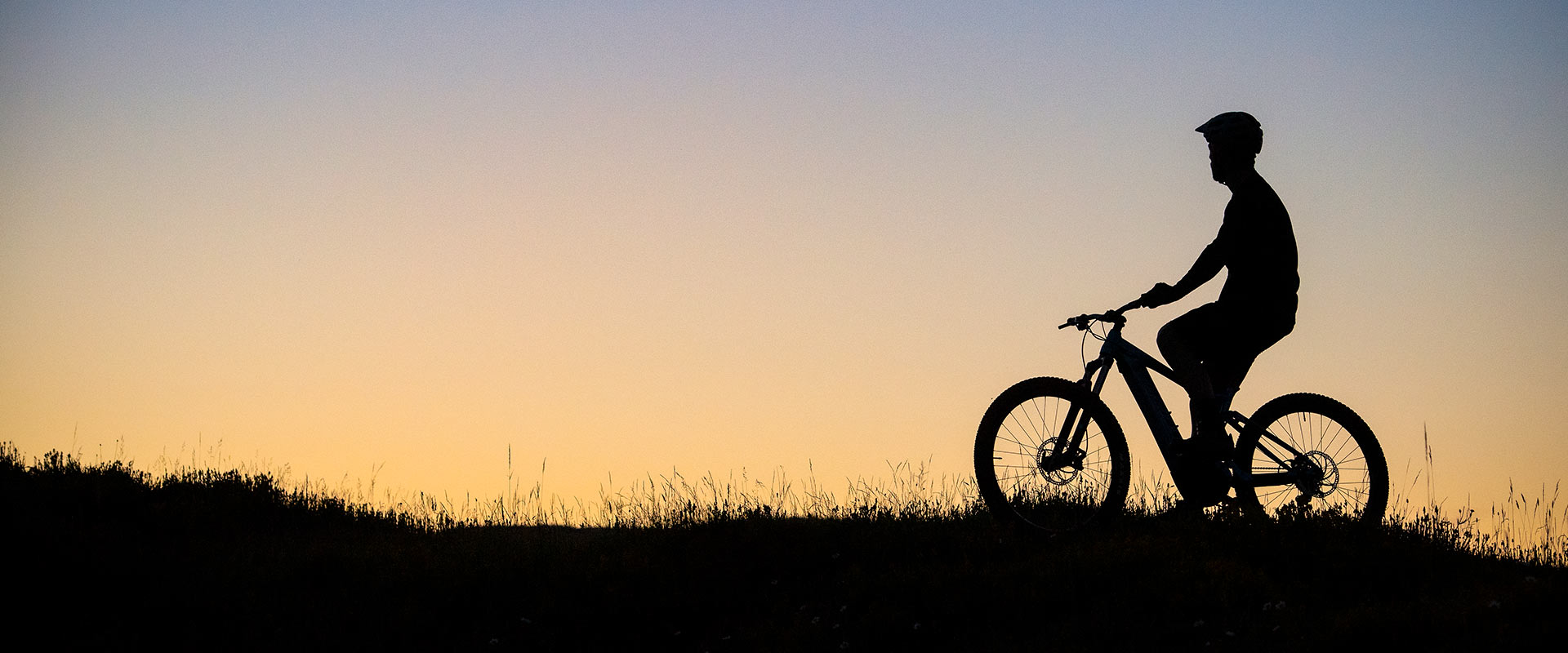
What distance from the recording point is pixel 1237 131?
26.3ft

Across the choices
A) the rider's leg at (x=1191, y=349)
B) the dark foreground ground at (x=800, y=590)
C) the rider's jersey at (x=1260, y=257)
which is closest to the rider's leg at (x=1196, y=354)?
the rider's leg at (x=1191, y=349)

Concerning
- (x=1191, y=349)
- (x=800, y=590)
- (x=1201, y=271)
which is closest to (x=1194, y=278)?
(x=1201, y=271)

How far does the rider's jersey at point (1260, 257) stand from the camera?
7836 mm

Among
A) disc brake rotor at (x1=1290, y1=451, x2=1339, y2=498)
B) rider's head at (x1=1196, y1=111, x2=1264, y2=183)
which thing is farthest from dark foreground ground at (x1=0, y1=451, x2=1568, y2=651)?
rider's head at (x1=1196, y1=111, x2=1264, y2=183)

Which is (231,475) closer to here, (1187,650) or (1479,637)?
(1187,650)

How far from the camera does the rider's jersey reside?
25.7ft

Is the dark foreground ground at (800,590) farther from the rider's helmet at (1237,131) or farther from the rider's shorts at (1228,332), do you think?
the rider's helmet at (1237,131)

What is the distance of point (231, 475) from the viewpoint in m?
11.8

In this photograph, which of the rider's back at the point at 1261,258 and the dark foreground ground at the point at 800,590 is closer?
the dark foreground ground at the point at 800,590

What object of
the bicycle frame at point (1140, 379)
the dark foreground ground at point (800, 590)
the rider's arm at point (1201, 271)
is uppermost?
the rider's arm at point (1201, 271)

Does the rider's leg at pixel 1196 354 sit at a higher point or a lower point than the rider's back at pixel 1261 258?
lower

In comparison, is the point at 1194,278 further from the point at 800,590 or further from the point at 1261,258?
the point at 800,590

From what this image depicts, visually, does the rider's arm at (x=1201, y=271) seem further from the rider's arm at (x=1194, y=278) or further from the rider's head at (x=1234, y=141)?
the rider's head at (x=1234, y=141)

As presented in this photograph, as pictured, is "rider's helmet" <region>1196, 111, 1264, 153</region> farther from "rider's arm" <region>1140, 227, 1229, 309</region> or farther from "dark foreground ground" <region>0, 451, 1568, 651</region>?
"dark foreground ground" <region>0, 451, 1568, 651</region>
